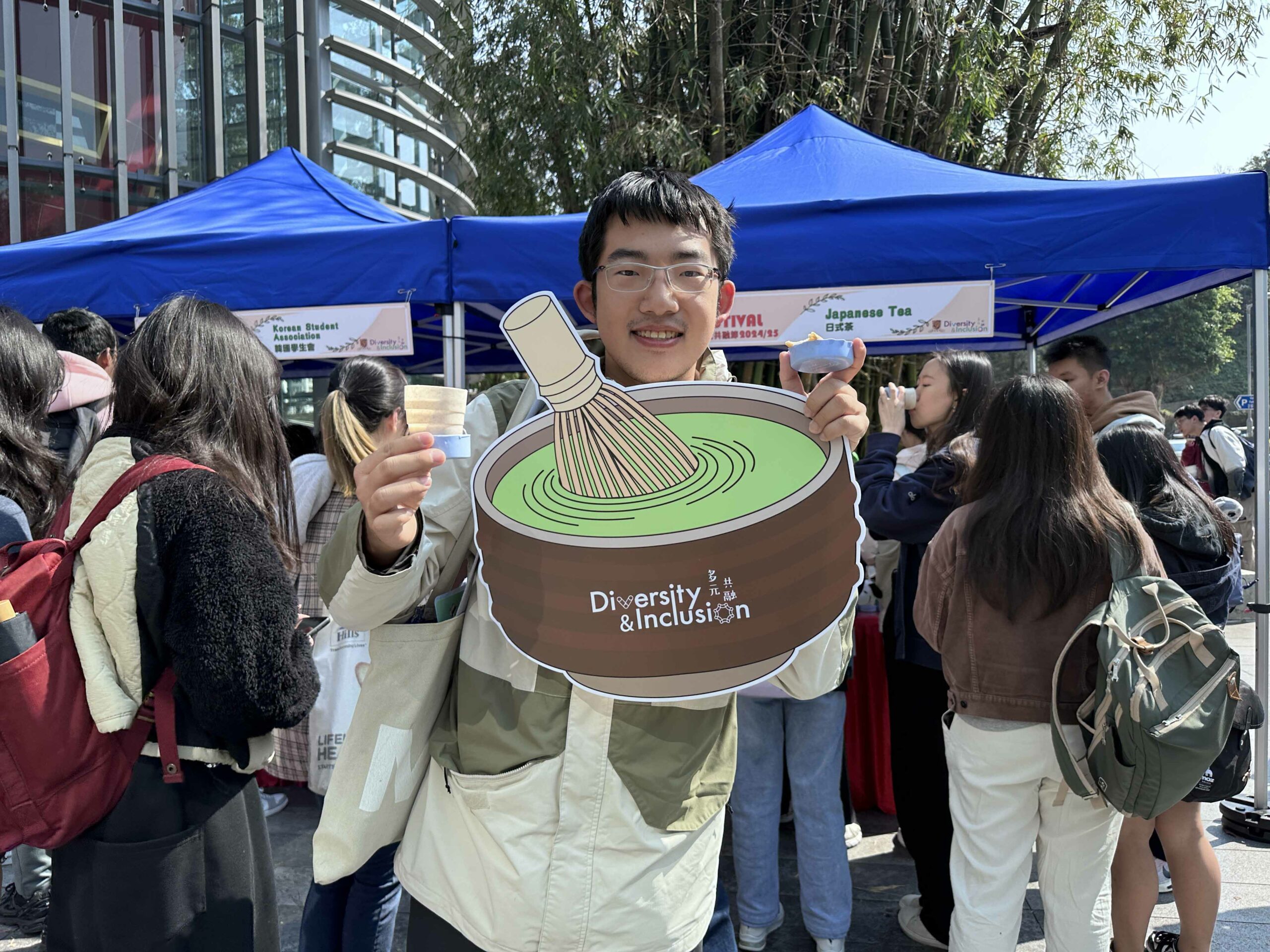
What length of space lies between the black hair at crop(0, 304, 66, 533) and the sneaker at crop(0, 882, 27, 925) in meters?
1.51

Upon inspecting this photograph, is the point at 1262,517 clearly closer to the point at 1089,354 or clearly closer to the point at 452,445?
the point at 1089,354

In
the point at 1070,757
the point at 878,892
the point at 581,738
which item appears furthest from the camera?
the point at 878,892

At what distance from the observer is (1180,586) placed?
8.30ft

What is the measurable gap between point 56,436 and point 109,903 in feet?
4.66

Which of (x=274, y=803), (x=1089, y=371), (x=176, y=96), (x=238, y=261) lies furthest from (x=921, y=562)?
(x=176, y=96)

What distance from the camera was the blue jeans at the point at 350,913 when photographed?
6.48 ft

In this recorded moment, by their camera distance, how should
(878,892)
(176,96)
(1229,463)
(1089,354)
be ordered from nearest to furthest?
(878,892)
(1089,354)
(1229,463)
(176,96)

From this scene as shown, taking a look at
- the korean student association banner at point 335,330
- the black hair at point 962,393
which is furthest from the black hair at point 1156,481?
the korean student association banner at point 335,330

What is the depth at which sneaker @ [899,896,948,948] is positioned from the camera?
9.00 ft

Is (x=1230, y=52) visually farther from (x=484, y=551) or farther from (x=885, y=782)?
(x=484, y=551)

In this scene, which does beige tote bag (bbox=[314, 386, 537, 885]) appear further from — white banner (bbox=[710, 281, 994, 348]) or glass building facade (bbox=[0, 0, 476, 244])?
glass building facade (bbox=[0, 0, 476, 244])

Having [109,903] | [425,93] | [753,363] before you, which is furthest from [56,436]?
[425,93]

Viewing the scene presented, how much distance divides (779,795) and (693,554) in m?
1.96

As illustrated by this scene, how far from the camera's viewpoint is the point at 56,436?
240 centimetres
